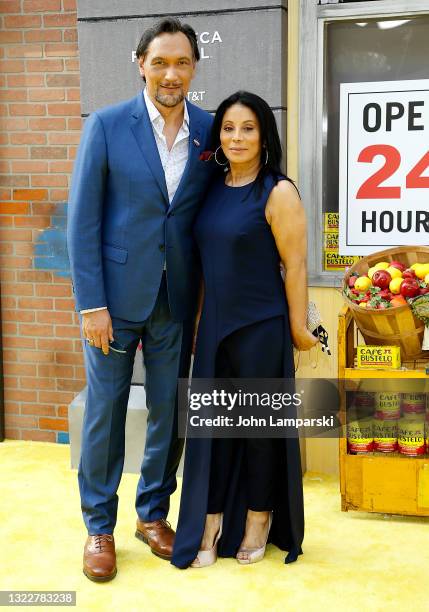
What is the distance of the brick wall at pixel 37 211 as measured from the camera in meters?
4.29

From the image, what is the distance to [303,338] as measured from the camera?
3096 millimetres

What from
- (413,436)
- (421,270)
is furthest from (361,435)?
(421,270)

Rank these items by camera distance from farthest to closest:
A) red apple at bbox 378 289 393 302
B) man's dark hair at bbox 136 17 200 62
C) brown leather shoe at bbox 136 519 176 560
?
red apple at bbox 378 289 393 302
brown leather shoe at bbox 136 519 176 560
man's dark hair at bbox 136 17 200 62

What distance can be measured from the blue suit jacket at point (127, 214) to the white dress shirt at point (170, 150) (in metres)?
0.03

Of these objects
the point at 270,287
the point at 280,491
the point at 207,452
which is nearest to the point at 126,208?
the point at 270,287

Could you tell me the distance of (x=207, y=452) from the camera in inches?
122

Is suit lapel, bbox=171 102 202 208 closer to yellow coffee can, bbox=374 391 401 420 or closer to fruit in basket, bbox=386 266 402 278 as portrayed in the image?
A: fruit in basket, bbox=386 266 402 278

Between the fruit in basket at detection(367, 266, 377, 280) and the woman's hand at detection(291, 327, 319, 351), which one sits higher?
the fruit in basket at detection(367, 266, 377, 280)

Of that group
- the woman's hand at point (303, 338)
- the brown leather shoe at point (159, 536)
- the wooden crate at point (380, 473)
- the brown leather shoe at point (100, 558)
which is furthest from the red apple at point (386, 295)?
the brown leather shoe at point (100, 558)

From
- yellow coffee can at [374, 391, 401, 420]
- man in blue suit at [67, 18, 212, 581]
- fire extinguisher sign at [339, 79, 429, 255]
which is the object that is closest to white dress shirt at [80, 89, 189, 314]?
man in blue suit at [67, 18, 212, 581]

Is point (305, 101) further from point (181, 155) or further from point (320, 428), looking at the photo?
point (320, 428)

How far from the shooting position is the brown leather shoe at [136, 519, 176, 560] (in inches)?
128

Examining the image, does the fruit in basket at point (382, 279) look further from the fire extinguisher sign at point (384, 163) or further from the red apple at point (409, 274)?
the fire extinguisher sign at point (384, 163)

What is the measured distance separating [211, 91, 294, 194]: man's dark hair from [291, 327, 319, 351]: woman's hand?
0.56 meters
